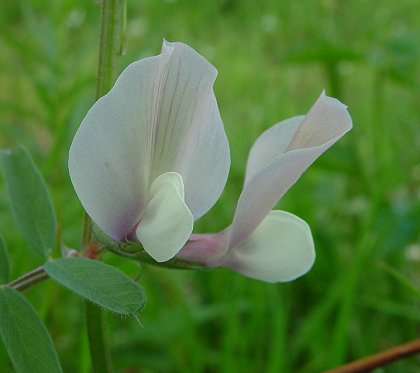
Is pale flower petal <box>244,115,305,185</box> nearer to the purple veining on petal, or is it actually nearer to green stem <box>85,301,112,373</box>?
the purple veining on petal

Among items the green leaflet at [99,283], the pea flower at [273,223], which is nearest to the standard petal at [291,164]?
the pea flower at [273,223]

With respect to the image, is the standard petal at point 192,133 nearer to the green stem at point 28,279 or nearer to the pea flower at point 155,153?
the pea flower at point 155,153

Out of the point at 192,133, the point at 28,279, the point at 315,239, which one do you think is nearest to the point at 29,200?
the point at 28,279

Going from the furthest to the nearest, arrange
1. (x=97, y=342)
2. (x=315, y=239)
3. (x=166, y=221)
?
(x=315, y=239), (x=97, y=342), (x=166, y=221)

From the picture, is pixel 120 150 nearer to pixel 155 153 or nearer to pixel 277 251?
pixel 155 153

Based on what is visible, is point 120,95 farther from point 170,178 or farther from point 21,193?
point 21,193

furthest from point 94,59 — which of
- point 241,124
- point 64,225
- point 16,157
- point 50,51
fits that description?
point 16,157
